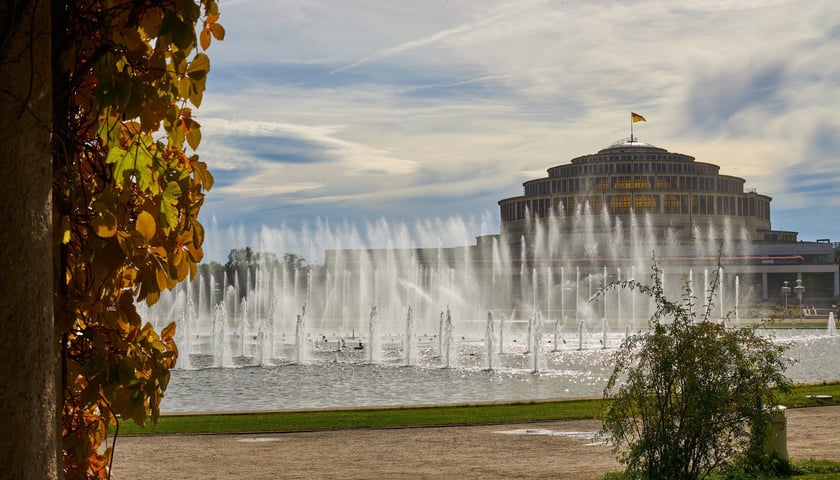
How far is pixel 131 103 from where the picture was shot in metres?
3.13

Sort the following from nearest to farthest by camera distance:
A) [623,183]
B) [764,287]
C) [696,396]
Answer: [696,396]
[764,287]
[623,183]

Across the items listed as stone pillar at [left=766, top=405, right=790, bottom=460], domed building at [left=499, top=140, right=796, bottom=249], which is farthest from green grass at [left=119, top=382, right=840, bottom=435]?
domed building at [left=499, top=140, right=796, bottom=249]

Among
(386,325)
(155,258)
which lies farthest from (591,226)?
(155,258)

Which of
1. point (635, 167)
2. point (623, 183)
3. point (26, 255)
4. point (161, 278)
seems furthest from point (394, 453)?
point (635, 167)

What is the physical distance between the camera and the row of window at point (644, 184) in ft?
382

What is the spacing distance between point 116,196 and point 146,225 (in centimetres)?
19

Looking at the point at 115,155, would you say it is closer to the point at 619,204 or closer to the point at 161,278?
the point at 161,278

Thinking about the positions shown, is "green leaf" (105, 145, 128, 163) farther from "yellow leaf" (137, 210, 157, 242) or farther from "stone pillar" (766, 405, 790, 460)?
"stone pillar" (766, 405, 790, 460)

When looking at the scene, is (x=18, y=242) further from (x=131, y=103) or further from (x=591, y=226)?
(x=591, y=226)

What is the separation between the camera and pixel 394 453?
1386 centimetres

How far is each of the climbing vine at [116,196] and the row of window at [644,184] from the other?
116 metres

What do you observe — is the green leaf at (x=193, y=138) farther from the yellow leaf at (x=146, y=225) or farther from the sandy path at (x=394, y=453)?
the sandy path at (x=394, y=453)

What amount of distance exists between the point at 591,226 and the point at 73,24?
371 feet

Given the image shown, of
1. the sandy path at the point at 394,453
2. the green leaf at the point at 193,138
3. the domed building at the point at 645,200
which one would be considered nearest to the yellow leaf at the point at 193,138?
the green leaf at the point at 193,138
